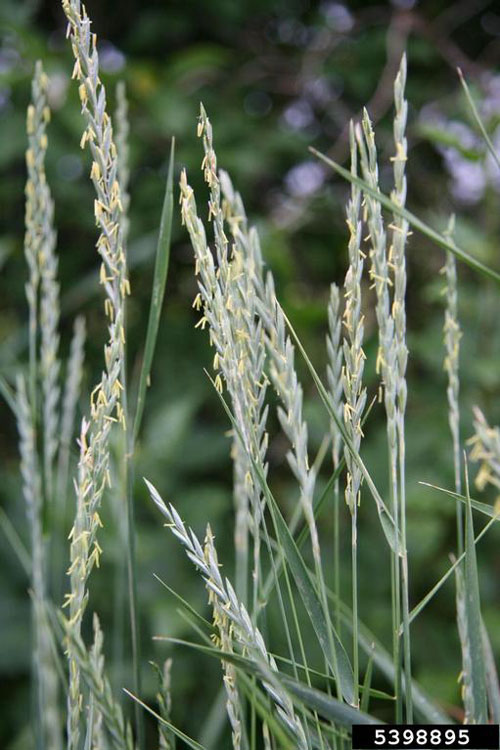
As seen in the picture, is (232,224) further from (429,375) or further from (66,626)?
(429,375)

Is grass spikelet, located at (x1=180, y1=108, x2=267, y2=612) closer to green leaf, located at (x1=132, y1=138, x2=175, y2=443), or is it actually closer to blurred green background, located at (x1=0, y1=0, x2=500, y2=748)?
green leaf, located at (x1=132, y1=138, x2=175, y2=443)

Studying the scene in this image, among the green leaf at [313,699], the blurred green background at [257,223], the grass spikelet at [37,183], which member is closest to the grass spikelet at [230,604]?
the green leaf at [313,699]

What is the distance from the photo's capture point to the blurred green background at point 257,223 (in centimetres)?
109

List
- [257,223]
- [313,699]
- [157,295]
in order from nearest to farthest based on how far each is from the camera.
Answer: [313,699]
[157,295]
[257,223]

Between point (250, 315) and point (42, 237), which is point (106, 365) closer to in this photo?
point (250, 315)

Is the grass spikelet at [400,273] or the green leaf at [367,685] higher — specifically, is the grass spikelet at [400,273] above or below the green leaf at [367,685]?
above

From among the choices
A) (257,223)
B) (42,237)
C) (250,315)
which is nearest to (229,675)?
(250,315)

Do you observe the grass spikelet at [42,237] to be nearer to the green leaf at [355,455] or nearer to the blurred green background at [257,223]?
the green leaf at [355,455]

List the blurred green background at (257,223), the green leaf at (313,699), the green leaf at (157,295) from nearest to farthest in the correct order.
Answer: the green leaf at (313,699)
the green leaf at (157,295)
the blurred green background at (257,223)


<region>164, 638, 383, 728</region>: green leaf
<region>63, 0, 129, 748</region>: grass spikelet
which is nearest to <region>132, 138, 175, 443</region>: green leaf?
<region>63, 0, 129, 748</region>: grass spikelet

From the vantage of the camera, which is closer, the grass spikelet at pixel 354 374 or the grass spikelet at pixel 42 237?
the grass spikelet at pixel 354 374

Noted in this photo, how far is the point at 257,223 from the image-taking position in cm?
128

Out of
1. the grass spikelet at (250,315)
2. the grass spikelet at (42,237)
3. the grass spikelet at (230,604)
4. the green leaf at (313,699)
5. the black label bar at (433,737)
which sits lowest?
the black label bar at (433,737)

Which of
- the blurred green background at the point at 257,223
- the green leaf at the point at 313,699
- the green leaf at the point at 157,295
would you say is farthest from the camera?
the blurred green background at the point at 257,223
